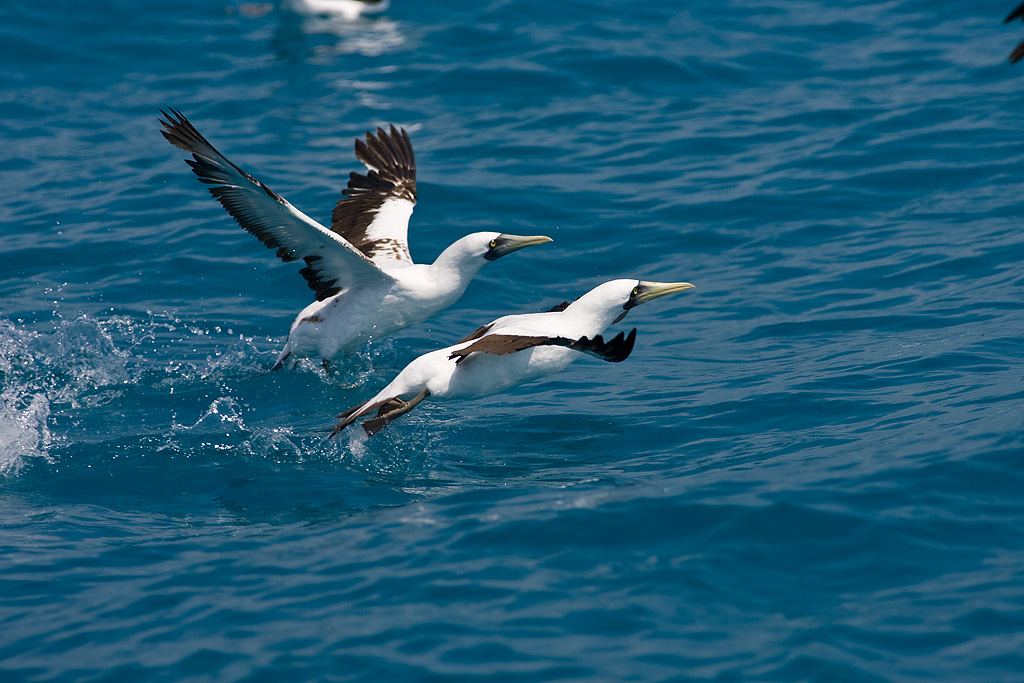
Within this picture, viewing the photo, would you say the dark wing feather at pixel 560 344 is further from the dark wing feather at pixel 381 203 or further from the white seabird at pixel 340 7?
the white seabird at pixel 340 7

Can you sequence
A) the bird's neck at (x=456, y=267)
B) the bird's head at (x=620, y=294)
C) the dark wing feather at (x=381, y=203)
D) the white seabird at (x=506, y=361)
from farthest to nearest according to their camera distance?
the dark wing feather at (x=381, y=203) → the bird's neck at (x=456, y=267) → the bird's head at (x=620, y=294) → the white seabird at (x=506, y=361)

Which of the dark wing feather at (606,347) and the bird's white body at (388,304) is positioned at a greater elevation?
the bird's white body at (388,304)

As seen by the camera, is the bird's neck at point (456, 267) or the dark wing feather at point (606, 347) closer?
the dark wing feather at point (606, 347)

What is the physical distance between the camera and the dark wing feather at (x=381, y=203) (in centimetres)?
1020

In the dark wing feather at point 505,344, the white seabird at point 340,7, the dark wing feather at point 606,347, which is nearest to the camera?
the dark wing feather at point 606,347

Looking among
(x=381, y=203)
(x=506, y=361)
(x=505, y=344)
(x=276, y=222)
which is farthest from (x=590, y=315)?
(x=381, y=203)

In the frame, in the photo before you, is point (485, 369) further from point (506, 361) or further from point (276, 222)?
point (276, 222)

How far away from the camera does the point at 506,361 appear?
25.5 feet

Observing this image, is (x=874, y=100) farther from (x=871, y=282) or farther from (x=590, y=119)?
(x=871, y=282)

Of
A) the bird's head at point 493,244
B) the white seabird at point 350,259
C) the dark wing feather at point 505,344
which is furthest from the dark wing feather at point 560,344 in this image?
the bird's head at point 493,244

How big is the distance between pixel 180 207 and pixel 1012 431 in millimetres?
9284

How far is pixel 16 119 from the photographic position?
15.3 metres

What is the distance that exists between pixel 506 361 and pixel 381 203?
11.6ft

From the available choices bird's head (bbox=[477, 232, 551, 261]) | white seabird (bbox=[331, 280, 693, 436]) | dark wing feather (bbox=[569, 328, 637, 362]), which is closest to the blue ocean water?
white seabird (bbox=[331, 280, 693, 436])
